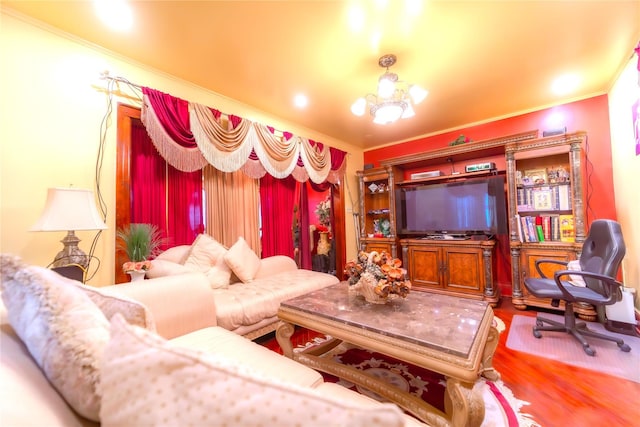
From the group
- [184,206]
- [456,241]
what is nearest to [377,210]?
[456,241]

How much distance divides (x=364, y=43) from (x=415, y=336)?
2.07 meters

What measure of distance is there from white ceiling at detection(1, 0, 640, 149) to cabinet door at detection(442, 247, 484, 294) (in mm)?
1897

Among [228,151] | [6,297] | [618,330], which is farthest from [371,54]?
[618,330]

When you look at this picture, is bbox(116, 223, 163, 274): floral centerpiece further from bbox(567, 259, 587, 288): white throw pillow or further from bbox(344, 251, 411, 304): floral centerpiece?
bbox(567, 259, 587, 288): white throw pillow

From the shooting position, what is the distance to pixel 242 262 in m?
2.44

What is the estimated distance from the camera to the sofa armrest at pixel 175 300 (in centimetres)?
140

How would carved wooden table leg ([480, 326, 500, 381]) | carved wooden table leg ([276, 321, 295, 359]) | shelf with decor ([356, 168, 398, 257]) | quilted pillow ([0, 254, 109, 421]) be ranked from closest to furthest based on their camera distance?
quilted pillow ([0, 254, 109, 421])
carved wooden table leg ([480, 326, 500, 381])
carved wooden table leg ([276, 321, 295, 359])
shelf with decor ([356, 168, 398, 257])

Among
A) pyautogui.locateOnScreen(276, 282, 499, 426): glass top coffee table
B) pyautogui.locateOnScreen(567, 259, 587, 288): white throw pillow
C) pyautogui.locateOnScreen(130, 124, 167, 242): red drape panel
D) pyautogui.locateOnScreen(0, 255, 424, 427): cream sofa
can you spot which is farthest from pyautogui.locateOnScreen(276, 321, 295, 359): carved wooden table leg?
pyautogui.locateOnScreen(567, 259, 587, 288): white throw pillow

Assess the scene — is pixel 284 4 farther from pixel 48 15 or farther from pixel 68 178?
pixel 68 178

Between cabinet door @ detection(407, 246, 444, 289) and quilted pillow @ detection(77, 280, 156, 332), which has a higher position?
quilted pillow @ detection(77, 280, 156, 332)

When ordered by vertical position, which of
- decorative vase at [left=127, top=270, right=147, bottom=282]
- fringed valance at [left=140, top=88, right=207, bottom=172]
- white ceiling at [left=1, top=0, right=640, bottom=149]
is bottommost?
decorative vase at [left=127, top=270, right=147, bottom=282]

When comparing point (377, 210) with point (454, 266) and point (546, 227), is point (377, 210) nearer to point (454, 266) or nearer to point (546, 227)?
point (454, 266)

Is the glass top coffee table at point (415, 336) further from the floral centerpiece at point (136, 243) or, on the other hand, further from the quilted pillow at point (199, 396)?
the floral centerpiece at point (136, 243)

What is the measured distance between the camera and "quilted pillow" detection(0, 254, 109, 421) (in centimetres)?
50
